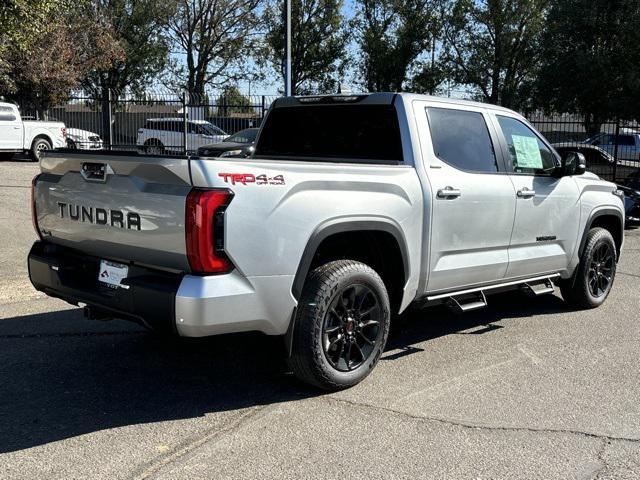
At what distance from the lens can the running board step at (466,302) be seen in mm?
5223

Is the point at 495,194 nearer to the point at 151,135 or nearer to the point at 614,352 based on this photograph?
the point at 614,352

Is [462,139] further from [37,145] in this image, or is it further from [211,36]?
[211,36]

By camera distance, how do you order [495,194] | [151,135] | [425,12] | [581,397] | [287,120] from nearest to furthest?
1. [581,397]
2. [495,194]
3. [287,120]
4. [151,135]
5. [425,12]

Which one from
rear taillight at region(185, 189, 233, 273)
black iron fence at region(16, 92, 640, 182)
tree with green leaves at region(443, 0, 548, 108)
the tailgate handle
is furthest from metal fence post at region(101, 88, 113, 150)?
tree with green leaves at region(443, 0, 548, 108)

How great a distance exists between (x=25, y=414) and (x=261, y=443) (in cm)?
145

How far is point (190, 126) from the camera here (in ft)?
74.3

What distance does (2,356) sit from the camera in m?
5.10

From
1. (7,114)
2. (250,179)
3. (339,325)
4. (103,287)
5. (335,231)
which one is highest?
(7,114)

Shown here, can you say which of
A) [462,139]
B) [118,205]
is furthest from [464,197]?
[118,205]

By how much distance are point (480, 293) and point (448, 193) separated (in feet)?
3.19

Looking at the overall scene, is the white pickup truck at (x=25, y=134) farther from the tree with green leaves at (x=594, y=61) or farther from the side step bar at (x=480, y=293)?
the side step bar at (x=480, y=293)

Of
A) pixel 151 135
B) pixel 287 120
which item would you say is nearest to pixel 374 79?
pixel 151 135

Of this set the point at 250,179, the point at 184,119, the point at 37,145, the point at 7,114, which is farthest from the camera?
the point at 37,145

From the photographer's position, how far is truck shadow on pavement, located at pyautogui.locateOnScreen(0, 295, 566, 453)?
4.03m
